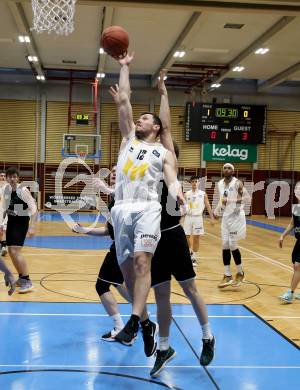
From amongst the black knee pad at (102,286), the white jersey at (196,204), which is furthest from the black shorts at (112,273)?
the white jersey at (196,204)

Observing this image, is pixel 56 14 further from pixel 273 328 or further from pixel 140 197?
pixel 273 328

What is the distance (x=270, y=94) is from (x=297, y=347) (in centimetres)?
2044

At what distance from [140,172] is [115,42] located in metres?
1.38

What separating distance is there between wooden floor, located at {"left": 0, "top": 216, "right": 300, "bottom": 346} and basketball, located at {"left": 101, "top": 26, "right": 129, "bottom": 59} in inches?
137

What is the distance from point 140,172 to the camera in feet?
12.6

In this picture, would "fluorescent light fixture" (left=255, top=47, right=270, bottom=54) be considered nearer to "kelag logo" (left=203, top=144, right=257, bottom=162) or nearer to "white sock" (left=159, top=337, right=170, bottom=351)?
"kelag logo" (left=203, top=144, right=257, bottom=162)

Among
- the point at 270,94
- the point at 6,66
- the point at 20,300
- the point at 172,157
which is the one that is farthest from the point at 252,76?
the point at 172,157

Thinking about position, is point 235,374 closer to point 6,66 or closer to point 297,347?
point 297,347

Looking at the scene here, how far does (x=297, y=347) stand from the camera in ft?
16.4

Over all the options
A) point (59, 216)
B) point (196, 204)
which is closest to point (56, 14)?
point (196, 204)

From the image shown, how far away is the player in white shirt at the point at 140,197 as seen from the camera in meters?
3.69

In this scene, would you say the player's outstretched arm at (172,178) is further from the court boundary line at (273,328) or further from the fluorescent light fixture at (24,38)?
the fluorescent light fixture at (24,38)

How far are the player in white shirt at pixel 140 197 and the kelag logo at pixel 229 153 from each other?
1950 cm

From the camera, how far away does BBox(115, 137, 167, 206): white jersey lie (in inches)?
151
